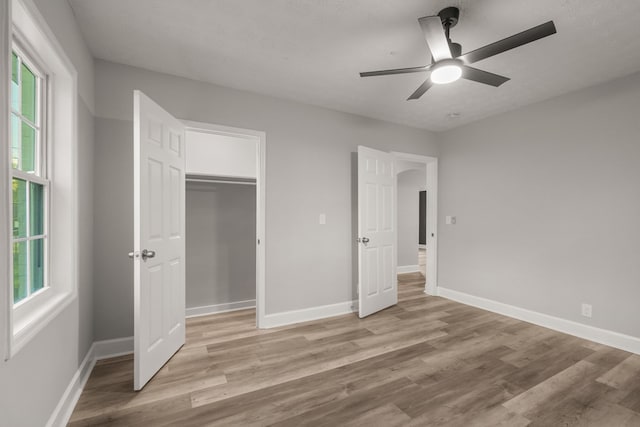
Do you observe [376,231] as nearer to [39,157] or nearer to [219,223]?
[219,223]

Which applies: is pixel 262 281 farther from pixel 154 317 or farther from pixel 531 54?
pixel 531 54

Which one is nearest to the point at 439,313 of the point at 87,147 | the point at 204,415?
the point at 204,415

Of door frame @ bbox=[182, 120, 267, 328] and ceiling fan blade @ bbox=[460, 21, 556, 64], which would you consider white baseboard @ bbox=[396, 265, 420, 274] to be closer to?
door frame @ bbox=[182, 120, 267, 328]

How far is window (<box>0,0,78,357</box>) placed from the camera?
126cm

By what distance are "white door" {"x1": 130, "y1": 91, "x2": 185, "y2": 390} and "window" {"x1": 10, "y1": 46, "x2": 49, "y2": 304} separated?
0.48m

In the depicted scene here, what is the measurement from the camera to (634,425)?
1765 mm

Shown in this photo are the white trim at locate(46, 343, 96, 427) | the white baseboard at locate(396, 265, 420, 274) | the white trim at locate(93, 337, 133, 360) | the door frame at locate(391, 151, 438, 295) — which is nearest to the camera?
the white trim at locate(46, 343, 96, 427)

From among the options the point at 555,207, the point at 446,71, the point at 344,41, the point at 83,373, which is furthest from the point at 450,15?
the point at 83,373

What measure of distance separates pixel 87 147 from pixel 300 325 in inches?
102

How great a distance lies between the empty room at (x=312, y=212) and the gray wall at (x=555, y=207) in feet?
0.07

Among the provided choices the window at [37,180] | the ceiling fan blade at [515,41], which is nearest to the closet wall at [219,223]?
the window at [37,180]

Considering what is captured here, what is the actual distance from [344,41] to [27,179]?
2189 millimetres

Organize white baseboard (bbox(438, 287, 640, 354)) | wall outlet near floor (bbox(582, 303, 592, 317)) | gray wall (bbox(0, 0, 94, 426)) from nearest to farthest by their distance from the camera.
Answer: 1. gray wall (bbox(0, 0, 94, 426))
2. white baseboard (bbox(438, 287, 640, 354))
3. wall outlet near floor (bbox(582, 303, 592, 317))

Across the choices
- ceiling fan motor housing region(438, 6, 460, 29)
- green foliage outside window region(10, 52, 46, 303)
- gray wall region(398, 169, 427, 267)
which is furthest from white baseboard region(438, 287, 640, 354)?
green foliage outside window region(10, 52, 46, 303)
